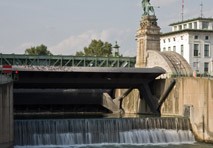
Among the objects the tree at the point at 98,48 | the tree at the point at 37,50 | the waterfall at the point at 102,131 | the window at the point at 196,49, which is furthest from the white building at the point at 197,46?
the tree at the point at 37,50

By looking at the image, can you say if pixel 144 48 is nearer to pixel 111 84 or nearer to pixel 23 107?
pixel 111 84

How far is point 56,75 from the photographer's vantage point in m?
68.6

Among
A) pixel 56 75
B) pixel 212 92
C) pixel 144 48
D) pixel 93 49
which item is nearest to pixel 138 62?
pixel 144 48

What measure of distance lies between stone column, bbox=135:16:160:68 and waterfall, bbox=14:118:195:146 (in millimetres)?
22160

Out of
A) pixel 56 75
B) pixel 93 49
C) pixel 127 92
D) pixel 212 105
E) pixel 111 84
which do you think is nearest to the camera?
pixel 212 105

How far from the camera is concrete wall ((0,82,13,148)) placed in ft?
148

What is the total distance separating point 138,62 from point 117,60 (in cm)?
421

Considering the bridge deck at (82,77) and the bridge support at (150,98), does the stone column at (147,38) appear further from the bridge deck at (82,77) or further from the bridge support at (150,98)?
the bridge deck at (82,77)

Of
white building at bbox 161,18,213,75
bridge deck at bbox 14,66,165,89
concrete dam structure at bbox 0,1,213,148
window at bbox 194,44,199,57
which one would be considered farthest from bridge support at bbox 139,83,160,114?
window at bbox 194,44,199,57

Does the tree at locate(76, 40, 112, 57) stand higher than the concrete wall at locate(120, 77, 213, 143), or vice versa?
the tree at locate(76, 40, 112, 57)

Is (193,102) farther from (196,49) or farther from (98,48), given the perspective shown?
(98,48)

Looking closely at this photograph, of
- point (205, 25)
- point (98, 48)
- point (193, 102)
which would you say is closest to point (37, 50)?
point (98, 48)

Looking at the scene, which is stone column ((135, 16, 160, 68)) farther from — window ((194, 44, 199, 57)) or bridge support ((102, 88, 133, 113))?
window ((194, 44, 199, 57))

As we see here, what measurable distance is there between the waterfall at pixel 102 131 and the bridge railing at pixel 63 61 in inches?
898
